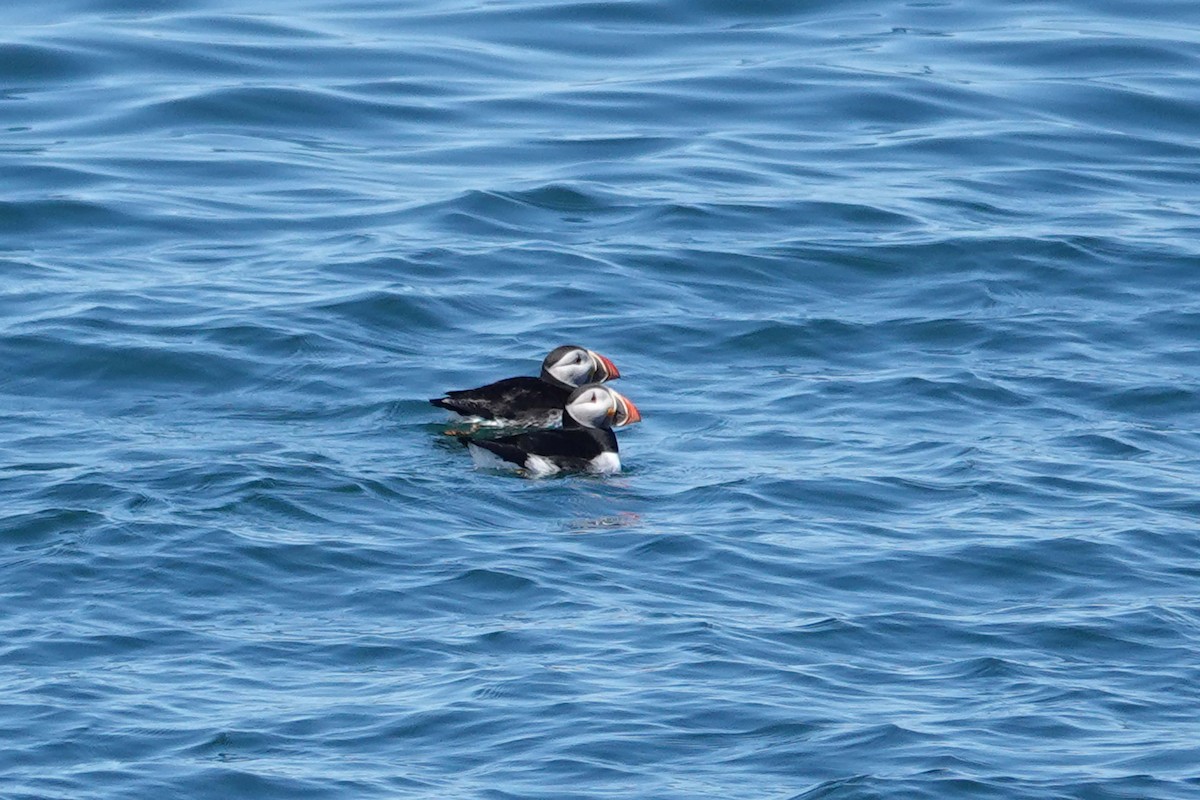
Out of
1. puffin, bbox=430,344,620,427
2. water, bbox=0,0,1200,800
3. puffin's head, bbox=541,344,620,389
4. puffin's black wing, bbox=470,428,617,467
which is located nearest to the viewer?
water, bbox=0,0,1200,800

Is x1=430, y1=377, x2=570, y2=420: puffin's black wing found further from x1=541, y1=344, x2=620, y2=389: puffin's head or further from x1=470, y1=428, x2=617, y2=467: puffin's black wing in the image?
x1=470, y1=428, x2=617, y2=467: puffin's black wing

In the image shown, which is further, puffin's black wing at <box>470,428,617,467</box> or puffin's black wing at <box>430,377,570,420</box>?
puffin's black wing at <box>430,377,570,420</box>

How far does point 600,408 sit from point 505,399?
62 cm

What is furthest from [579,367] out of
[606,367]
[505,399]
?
[505,399]

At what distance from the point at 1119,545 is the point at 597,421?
304 centimetres

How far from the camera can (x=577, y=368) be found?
40.5ft

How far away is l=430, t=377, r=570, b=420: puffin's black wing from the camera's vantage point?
38.5ft

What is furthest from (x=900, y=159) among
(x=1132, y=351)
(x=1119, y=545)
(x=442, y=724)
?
(x=442, y=724)

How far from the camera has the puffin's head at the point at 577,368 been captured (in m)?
12.3

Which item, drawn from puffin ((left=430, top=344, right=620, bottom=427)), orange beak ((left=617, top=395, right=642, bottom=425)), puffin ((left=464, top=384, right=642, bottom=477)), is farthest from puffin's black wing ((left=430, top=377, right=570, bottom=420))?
orange beak ((left=617, top=395, right=642, bottom=425))

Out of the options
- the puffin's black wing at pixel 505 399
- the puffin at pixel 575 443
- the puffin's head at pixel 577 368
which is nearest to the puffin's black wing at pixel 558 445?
the puffin at pixel 575 443

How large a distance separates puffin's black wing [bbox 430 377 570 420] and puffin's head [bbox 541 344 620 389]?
0.08 m

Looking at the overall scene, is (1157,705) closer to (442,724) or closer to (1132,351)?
(442,724)

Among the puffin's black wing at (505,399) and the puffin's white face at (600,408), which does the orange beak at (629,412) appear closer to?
the puffin's white face at (600,408)
